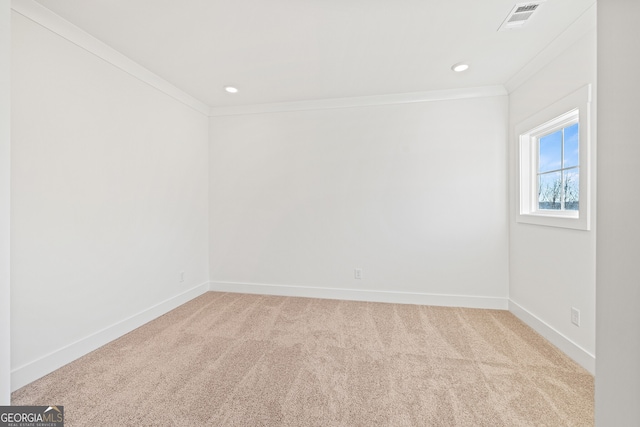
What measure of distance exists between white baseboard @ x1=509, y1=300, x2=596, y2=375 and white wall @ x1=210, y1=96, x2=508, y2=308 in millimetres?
323

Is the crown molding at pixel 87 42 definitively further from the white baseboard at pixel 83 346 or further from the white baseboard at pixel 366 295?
the white baseboard at pixel 366 295

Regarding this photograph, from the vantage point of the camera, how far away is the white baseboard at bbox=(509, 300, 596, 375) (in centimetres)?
191

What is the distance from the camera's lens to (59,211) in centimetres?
196

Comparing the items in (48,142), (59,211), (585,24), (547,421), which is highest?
(585,24)

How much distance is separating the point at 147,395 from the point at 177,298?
161 centimetres

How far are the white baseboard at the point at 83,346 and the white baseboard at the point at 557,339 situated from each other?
3.47m

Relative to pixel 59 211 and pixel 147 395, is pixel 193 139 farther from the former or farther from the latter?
Answer: pixel 147 395

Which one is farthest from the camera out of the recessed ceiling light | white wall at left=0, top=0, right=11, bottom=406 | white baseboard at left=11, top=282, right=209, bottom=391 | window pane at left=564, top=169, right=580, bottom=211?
the recessed ceiling light

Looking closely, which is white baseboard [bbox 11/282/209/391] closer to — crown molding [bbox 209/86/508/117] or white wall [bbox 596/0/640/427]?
crown molding [bbox 209/86/508/117]

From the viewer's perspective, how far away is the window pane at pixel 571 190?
2.20m

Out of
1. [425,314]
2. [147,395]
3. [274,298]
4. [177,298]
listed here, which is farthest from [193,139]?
[425,314]

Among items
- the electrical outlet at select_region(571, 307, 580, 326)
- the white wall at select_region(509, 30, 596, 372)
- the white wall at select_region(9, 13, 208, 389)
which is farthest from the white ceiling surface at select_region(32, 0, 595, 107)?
the electrical outlet at select_region(571, 307, 580, 326)

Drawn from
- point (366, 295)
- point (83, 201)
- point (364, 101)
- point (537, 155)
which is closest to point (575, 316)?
point (537, 155)

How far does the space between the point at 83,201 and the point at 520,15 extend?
11.5 feet
